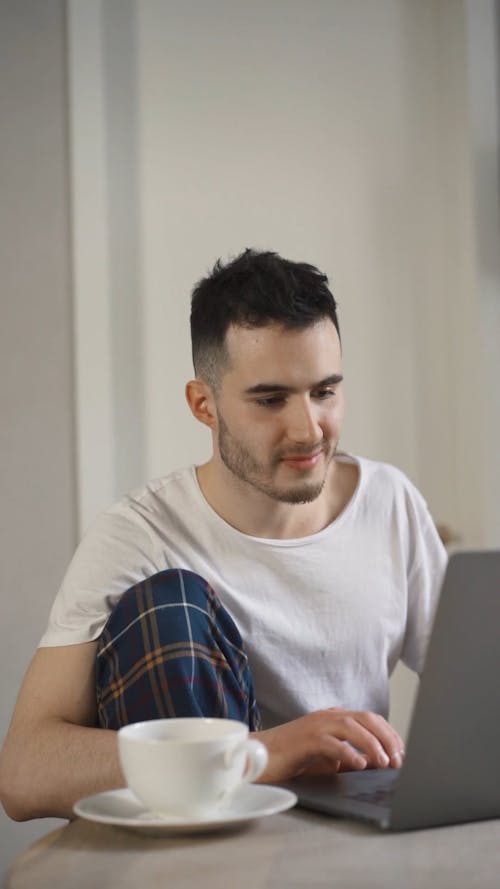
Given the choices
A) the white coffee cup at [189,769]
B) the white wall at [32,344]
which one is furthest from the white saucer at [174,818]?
the white wall at [32,344]

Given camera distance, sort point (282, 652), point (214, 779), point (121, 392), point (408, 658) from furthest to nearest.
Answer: point (121, 392) < point (408, 658) < point (282, 652) < point (214, 779)

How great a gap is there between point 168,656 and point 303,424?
0.44 m

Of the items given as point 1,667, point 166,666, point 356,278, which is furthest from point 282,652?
point 356,278

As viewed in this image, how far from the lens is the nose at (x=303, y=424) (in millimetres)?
1365

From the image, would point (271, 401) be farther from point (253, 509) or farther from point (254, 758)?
point (254, 758)

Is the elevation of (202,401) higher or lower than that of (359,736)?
higher

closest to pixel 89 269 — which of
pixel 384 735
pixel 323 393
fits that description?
pixel 323 393

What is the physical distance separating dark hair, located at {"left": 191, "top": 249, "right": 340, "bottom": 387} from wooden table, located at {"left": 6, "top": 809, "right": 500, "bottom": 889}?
76 centimetres

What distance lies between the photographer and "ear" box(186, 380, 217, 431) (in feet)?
5.12

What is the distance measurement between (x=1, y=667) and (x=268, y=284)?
0.99 metres

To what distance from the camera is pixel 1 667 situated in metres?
2.04

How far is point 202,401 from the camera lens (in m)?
1.59

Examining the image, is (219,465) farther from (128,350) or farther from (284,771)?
(128,350)

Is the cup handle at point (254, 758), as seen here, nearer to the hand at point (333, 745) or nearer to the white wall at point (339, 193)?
the hand at point (333, 745)
